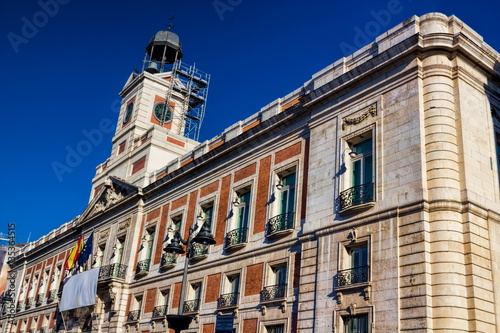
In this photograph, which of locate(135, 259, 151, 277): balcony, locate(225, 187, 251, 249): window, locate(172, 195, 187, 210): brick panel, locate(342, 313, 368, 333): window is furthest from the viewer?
locate(135, 259, 151, 277): balcony

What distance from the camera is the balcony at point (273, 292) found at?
59.8ft

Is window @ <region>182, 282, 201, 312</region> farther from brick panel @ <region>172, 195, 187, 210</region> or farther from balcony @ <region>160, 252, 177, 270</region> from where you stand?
brick panel @ <region>172, 195, 187, 210</region>

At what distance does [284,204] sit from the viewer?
795 inches

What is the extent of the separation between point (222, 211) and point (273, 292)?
5441 mm

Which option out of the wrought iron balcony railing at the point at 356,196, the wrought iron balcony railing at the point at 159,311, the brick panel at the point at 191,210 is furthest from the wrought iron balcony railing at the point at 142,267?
the wrought iron balcony railing at the point at 356,196

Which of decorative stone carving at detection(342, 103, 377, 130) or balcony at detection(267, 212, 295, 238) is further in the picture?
balcony at detection(267, 212, 295, 238)

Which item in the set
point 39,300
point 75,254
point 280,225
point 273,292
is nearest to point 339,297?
point 273,292

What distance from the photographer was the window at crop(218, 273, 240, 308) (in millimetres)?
20281

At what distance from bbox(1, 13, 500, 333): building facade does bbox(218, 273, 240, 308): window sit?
1.9 inches

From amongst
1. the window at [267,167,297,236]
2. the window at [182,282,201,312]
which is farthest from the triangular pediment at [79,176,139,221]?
the window at [267,167,297,236]

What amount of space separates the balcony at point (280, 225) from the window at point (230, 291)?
94.9 inches

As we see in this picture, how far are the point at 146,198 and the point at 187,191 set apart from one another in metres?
4.26

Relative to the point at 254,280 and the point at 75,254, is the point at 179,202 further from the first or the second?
the point at 75,254

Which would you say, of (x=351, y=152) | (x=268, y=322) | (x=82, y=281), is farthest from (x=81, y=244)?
(x=351, y=152)
